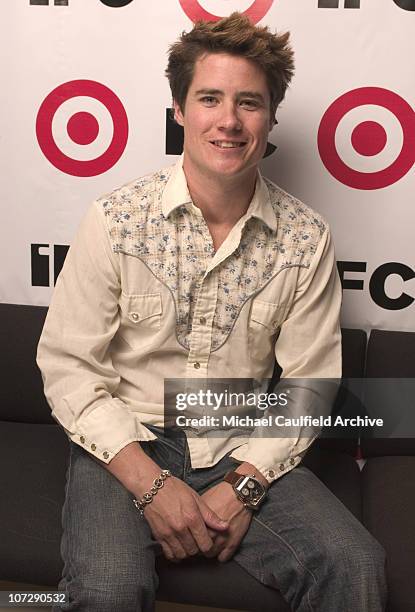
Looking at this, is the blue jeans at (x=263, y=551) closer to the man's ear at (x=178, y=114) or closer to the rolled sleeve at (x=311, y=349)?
the rolled sleeve at (x=311, y=349)

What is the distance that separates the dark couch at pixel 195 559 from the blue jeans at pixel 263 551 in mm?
63

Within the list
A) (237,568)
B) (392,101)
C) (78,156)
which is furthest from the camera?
(78,156)

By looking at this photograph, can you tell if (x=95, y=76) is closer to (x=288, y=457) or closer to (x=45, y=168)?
(x=45, y=168)

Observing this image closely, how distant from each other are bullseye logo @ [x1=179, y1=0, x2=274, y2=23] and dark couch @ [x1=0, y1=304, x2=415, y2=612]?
868 millimetres

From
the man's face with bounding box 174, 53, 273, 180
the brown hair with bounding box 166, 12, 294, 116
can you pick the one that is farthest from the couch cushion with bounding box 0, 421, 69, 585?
the brown hair with bounding box 166, 12, 294, 116

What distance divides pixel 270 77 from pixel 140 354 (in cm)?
68

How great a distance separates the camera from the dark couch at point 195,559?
1.54 m

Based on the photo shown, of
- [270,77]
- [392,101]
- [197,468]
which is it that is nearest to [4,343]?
[197,468]

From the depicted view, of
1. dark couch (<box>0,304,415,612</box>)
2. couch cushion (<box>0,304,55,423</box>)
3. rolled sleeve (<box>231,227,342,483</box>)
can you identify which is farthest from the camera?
couch cushion (<box>0,304,55,423</box>)

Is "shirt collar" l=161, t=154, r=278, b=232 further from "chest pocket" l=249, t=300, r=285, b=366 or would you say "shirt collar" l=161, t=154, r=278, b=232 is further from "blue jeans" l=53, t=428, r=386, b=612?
Result: "blue jeans" l=53, t=428, r=386, b=612

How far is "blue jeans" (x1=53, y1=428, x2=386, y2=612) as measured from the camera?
142 centimetres

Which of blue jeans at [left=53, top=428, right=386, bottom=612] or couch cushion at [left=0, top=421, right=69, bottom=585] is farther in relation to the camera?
couch cushion at [left=0, top=421, right=69, bottom=585]

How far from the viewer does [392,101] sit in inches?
79.9

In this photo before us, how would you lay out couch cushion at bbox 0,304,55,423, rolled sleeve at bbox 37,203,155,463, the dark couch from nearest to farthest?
the dark couch < rolled sleeve at bbox 37,203,155,463 < couch cushion at bbox 0,304,55,423
